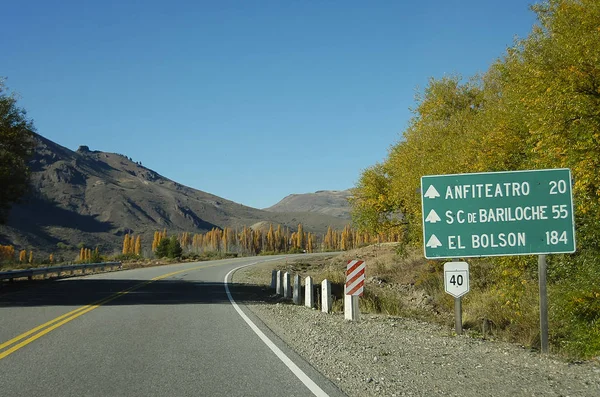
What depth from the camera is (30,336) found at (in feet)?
36.9

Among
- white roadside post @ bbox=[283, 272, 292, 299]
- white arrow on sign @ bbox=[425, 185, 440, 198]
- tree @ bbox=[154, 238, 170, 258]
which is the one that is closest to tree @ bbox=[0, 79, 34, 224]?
white roadside post @ bbox=[283, 272, 292, 299]

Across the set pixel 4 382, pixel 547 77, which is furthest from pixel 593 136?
pixel 4 382

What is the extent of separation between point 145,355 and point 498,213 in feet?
22.4

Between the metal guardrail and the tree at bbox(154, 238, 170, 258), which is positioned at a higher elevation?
the tree at bbox(154, 238, 170, 258)

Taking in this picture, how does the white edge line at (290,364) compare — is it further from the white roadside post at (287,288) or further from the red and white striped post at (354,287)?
the white roadside post at (287,288)

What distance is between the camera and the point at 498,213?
10.7m

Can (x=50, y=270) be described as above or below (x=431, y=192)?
below

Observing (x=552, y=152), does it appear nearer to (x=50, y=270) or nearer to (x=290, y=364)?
(x=290, y=364)

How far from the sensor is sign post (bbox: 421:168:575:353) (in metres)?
10.3

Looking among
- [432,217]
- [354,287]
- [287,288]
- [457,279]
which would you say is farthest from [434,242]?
[287,288]

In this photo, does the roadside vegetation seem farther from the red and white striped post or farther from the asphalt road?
the asphalt road

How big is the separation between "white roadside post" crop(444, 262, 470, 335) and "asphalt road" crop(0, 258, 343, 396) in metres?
3.84

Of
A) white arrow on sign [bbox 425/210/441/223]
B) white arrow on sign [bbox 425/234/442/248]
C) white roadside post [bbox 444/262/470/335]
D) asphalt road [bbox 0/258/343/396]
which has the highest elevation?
white arrow on sign [bbox 425/210/441/223]

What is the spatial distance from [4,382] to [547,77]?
→ 13.8 meters
